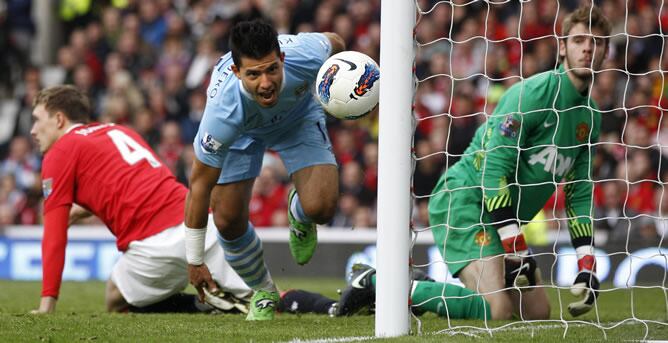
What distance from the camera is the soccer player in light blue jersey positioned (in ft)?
18.1

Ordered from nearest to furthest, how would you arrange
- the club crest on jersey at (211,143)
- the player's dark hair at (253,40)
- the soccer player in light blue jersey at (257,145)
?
the player's dark hair at (253,40)
the soccer player in light blue jersey at (257,145)
the club crest on jersey at (211,143)

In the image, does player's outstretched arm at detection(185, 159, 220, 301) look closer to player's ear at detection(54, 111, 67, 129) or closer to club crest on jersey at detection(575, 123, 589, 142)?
player's ear at detection(54, 111, 67, 129)

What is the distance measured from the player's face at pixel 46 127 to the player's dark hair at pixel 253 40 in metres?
2.07

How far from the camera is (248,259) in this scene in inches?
253

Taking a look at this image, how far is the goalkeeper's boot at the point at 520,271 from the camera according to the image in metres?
6.08

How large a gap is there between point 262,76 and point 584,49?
6.33 feet

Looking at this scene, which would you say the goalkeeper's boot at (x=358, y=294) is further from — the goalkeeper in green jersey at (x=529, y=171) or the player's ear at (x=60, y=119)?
the player's ear at (x=60, y=119)

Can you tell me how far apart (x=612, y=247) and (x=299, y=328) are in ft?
20.1

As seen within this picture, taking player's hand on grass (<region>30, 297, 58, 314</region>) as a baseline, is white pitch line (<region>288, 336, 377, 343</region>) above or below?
above

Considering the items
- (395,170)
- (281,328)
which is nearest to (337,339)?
(281,328)

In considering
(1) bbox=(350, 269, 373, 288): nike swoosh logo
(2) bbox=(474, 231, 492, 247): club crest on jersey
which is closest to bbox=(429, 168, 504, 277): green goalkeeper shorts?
(2) bbox=(474, 231, 492, 247): club crest on jersey

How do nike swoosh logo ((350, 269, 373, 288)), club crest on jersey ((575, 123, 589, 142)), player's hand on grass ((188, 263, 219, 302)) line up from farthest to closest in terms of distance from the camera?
club crest on jersey ((575, 123, 589, 142)), nike swoosh logo ((350, 269, 373, 288)), player's hand on grass ((188, 263, 219, 302))

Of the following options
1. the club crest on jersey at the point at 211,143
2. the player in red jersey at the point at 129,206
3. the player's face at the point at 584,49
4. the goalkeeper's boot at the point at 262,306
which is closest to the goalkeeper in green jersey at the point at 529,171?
the player's face at the point at 584,49

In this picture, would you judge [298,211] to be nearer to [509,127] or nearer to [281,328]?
[281,328]
